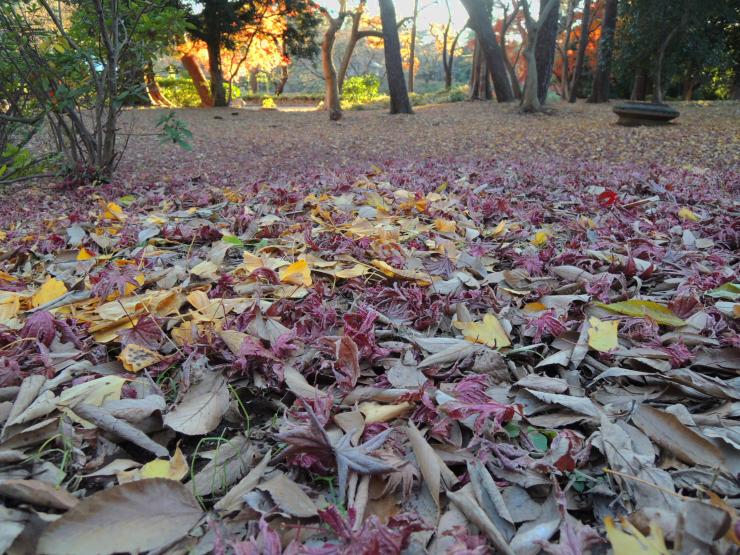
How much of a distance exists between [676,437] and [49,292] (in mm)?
1526

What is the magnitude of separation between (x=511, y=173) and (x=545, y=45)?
5.50 meters

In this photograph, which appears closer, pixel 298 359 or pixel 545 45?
pixel 298 359

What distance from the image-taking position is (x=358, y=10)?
10.9 metres

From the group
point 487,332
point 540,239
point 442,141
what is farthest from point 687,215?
point 442,141

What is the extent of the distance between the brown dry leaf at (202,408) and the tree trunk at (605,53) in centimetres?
1055

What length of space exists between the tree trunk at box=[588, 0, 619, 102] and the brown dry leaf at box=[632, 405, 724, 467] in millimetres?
10329

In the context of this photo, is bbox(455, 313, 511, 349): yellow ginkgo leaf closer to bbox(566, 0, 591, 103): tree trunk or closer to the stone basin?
the stone basin

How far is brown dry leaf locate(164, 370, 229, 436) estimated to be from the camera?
94 centimetres

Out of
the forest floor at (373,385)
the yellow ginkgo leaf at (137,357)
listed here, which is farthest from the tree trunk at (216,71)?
the yellow ginkgo leaf at (137,357)

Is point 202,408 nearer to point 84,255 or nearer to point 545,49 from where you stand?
point 84,255

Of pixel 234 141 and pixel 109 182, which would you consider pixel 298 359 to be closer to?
pixel 109 182

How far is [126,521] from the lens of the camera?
72 cm

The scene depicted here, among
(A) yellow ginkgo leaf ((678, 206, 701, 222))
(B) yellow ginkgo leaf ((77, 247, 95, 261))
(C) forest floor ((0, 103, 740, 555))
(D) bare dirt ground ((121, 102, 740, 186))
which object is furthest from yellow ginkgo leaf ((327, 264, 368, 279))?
(D) bare dirt ground ((121, 102, 740, 186))

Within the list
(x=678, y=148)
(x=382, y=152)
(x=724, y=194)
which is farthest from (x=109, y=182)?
(x=678, y=148)
